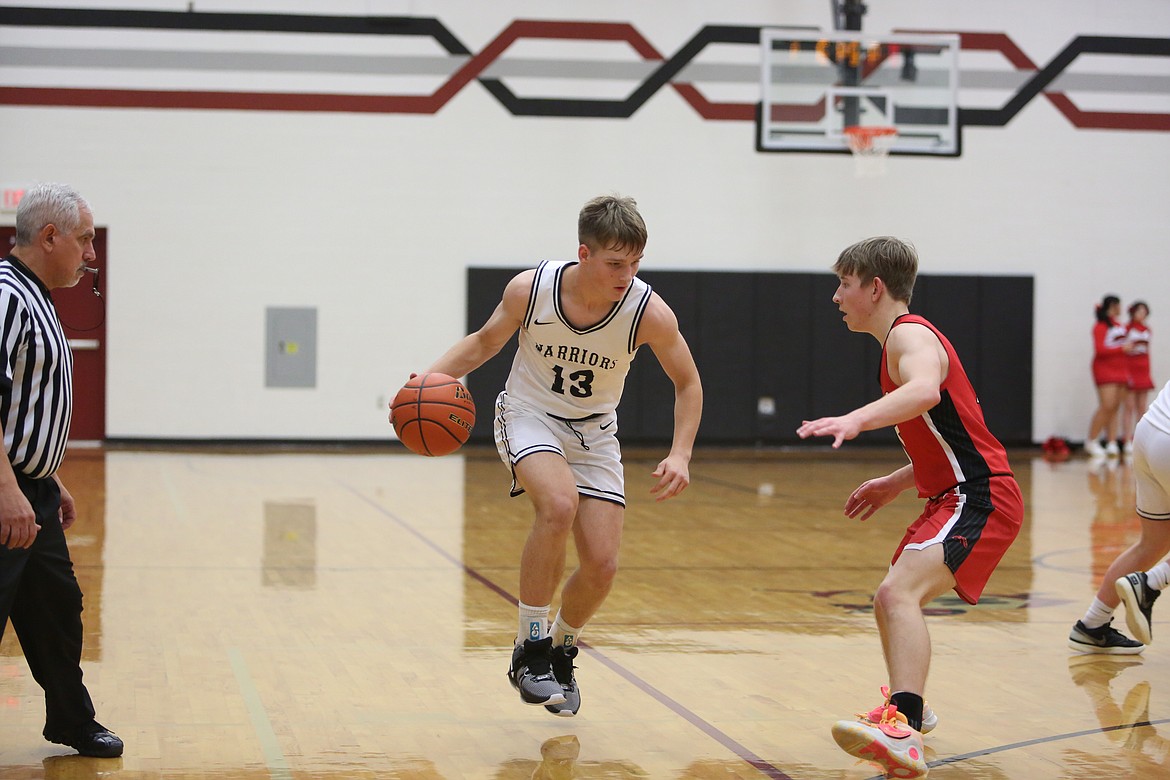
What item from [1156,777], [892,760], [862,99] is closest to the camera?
[892,760]

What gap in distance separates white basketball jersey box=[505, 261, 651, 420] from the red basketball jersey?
848 millimetres

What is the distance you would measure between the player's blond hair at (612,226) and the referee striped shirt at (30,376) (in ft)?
5.05

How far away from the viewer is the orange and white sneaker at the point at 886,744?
3.43m

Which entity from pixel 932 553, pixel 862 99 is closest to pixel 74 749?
pixel 932 553

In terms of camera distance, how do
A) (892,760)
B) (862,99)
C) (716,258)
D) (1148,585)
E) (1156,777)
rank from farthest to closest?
(716,258), (862,99), (1148,585), (1156,777), (892,760)

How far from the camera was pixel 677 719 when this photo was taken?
4.27 meters

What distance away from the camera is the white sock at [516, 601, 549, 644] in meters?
4.25

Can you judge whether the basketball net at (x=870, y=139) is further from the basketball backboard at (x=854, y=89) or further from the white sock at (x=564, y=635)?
the white sock at (x=564, y=635)

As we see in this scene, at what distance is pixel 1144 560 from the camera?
5223 mm

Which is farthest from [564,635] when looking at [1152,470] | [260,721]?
[1152,470]

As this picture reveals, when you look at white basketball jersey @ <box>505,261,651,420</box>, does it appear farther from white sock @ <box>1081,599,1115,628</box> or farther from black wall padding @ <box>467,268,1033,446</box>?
black wall padding @ <box>467,268,1033,446</box>

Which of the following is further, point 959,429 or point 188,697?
point 188,697

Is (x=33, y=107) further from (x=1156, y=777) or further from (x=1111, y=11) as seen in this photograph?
(x=1156, y=777)

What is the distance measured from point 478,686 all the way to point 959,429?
1.91 meters
